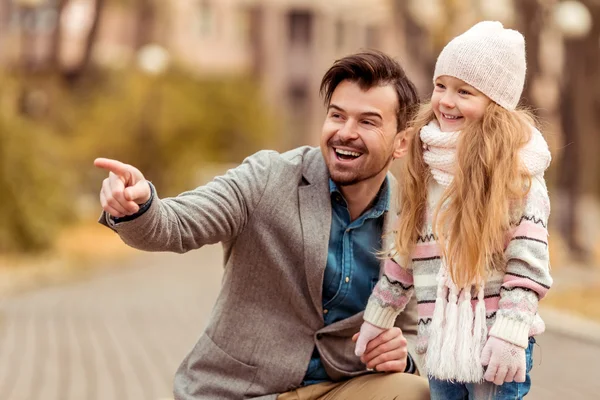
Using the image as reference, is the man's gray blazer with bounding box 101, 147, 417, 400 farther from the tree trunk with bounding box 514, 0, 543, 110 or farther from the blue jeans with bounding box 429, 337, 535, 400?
the tree trunk with bounding box 514, 0, 543, 110

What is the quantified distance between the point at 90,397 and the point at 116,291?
692 centimetres

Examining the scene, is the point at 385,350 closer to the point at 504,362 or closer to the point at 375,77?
the point at 504,362

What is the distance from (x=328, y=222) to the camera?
4004 mm

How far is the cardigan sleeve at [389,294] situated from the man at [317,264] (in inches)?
5.0

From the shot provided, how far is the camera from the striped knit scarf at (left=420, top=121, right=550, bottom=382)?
11.2 ft

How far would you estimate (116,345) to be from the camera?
957 cm

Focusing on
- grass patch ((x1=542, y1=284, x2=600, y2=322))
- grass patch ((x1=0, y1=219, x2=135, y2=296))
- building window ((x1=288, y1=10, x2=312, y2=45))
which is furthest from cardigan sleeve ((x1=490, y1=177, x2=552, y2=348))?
building window ((x1=288, y1=10, x2=312, y2=45))

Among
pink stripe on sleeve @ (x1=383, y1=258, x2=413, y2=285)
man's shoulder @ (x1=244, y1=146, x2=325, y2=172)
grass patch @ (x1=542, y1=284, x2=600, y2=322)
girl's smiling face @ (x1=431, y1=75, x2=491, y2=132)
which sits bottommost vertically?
grass patch @ (x1=542, y1=284, x2=600, y2=322)

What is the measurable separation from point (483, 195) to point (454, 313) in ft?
1.26

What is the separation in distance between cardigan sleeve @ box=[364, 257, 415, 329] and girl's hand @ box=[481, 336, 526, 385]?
473 millimetres

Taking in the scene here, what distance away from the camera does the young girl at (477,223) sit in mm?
3357

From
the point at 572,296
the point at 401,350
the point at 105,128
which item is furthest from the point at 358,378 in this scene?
the point at 105,128

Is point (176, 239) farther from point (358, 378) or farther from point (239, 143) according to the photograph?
point (239, 143)

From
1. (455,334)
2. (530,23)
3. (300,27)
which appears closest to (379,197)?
(455,334)
